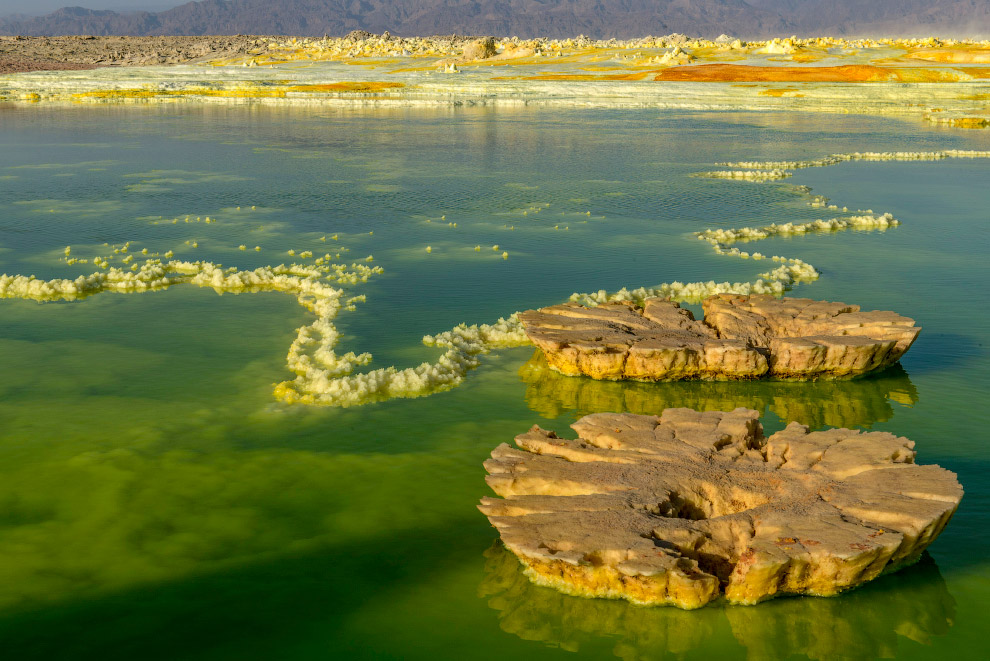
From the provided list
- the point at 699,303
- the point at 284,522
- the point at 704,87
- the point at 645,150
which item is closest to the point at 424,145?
the point at 645,150

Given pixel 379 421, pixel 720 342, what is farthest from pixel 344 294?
pixel 720 342

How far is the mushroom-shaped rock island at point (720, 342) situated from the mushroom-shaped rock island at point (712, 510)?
119 inches

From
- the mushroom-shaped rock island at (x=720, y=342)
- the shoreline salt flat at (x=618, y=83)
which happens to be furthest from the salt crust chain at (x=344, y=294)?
the shoreline salt flat at (x=618, y=83)

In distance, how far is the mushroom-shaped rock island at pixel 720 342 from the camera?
1190 cm

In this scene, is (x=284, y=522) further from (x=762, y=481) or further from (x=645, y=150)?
(x=645, y=150)

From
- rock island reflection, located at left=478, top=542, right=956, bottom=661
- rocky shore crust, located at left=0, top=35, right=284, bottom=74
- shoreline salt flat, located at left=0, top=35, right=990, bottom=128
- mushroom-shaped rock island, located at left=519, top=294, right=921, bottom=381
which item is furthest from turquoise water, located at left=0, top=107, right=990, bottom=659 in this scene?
rocky shore crust, located at left=0, top=35, right=284, bottom=74

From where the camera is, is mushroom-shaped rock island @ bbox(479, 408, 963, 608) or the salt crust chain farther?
the salt crust chain

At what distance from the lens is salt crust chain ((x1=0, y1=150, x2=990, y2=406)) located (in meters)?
12.0

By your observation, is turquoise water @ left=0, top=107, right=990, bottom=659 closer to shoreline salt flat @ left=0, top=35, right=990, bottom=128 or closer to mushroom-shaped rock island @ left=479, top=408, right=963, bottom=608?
mushroom-shaped rock island @ left=479, top=408, right=963, bottom=608

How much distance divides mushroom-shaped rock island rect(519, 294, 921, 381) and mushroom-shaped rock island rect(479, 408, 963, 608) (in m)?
3.02

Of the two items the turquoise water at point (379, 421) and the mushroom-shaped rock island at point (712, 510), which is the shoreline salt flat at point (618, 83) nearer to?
the turquoise water at point (379, 421)

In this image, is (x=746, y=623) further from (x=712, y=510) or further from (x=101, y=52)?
(x=101, y=52)

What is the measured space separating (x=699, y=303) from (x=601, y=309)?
3628 millimetres

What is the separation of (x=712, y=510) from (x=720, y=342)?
4707 millimetres
